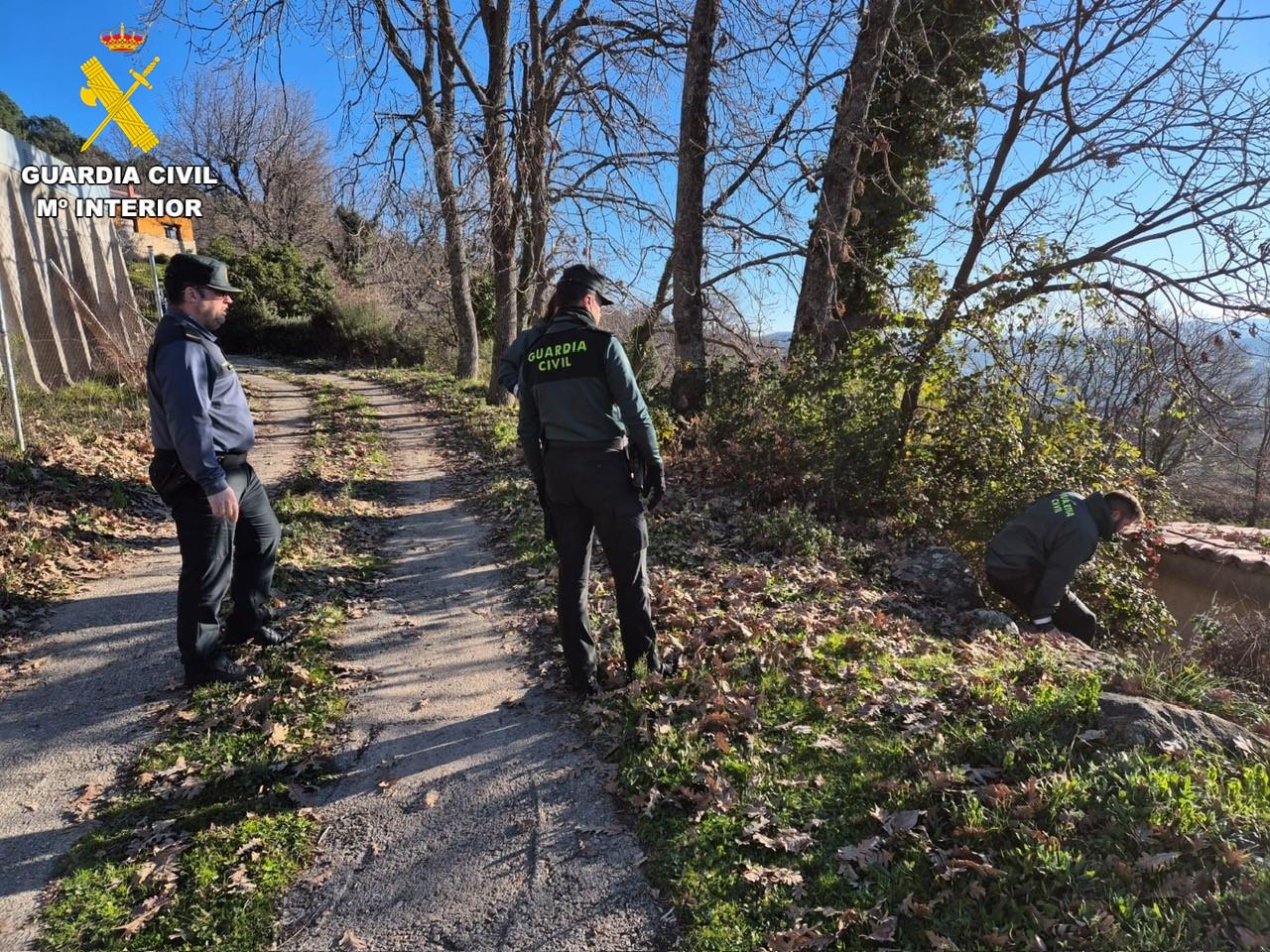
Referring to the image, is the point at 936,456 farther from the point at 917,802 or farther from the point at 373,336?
the point at 373,336

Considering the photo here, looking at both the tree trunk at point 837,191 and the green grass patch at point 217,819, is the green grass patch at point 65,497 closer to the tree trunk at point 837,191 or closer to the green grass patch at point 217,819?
the green grass patch at point 217,819

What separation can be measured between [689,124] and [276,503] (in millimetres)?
7575

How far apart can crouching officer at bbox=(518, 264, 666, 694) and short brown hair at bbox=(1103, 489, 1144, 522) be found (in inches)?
188

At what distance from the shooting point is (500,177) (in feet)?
36.0

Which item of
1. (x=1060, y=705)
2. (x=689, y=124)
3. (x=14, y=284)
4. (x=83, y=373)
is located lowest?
(x=1060, y=705)

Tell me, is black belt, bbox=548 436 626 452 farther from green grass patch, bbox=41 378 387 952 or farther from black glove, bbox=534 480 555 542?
green grass patch, bbox=41 378 387 952

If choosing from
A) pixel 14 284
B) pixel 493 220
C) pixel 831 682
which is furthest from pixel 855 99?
pixel 14 284

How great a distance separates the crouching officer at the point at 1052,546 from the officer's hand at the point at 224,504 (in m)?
6.41

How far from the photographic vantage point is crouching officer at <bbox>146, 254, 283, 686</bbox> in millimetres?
3434

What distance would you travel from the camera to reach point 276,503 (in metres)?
6.99

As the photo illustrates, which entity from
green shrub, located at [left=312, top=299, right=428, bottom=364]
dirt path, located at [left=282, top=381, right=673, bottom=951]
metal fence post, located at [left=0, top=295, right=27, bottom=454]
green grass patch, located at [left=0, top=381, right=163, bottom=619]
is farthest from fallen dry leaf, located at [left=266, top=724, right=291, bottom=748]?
green shrub, located at [left=312, top=299, right=428, bottom=364]

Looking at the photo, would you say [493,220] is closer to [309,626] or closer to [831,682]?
[309,626]

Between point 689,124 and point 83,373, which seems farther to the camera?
point 83,373

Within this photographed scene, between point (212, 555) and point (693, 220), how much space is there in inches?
325
